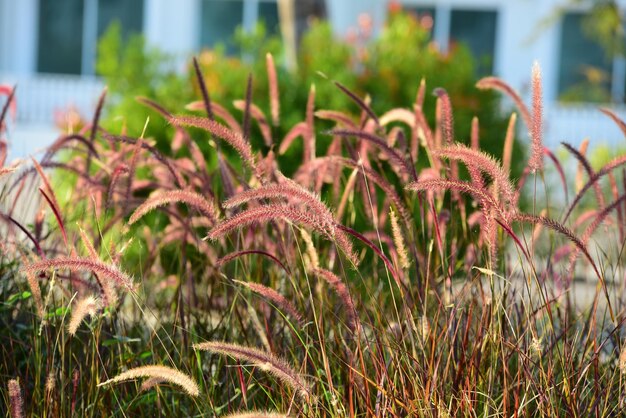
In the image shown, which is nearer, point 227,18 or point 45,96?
point 45,96

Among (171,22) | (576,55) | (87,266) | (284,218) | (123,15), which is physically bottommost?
(87,266)

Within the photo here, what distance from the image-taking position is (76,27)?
64.5 ft

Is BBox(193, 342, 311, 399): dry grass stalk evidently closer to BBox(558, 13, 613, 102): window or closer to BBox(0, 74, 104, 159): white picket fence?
BBox(0, 74, 104, 159): white picket fence

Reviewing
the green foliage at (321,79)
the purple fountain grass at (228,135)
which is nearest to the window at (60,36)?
the green foliage at (321,79)

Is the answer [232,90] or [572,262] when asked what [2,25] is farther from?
[572,262]

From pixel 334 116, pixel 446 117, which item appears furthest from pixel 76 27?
pixel 446 117

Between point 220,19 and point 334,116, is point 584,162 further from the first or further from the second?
point 220,19

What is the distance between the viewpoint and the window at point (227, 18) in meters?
19.2

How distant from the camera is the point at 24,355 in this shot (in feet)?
8.94

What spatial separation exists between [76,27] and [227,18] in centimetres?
281

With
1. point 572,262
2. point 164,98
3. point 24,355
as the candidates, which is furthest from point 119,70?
point 572,262

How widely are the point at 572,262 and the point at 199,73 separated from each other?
1.01m

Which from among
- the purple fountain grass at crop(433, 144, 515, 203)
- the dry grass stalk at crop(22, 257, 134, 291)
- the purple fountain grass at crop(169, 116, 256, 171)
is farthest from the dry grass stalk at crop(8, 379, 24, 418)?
the purple fountain grass at crop(433, 144, 515, 203)

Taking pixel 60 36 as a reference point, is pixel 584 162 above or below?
below
